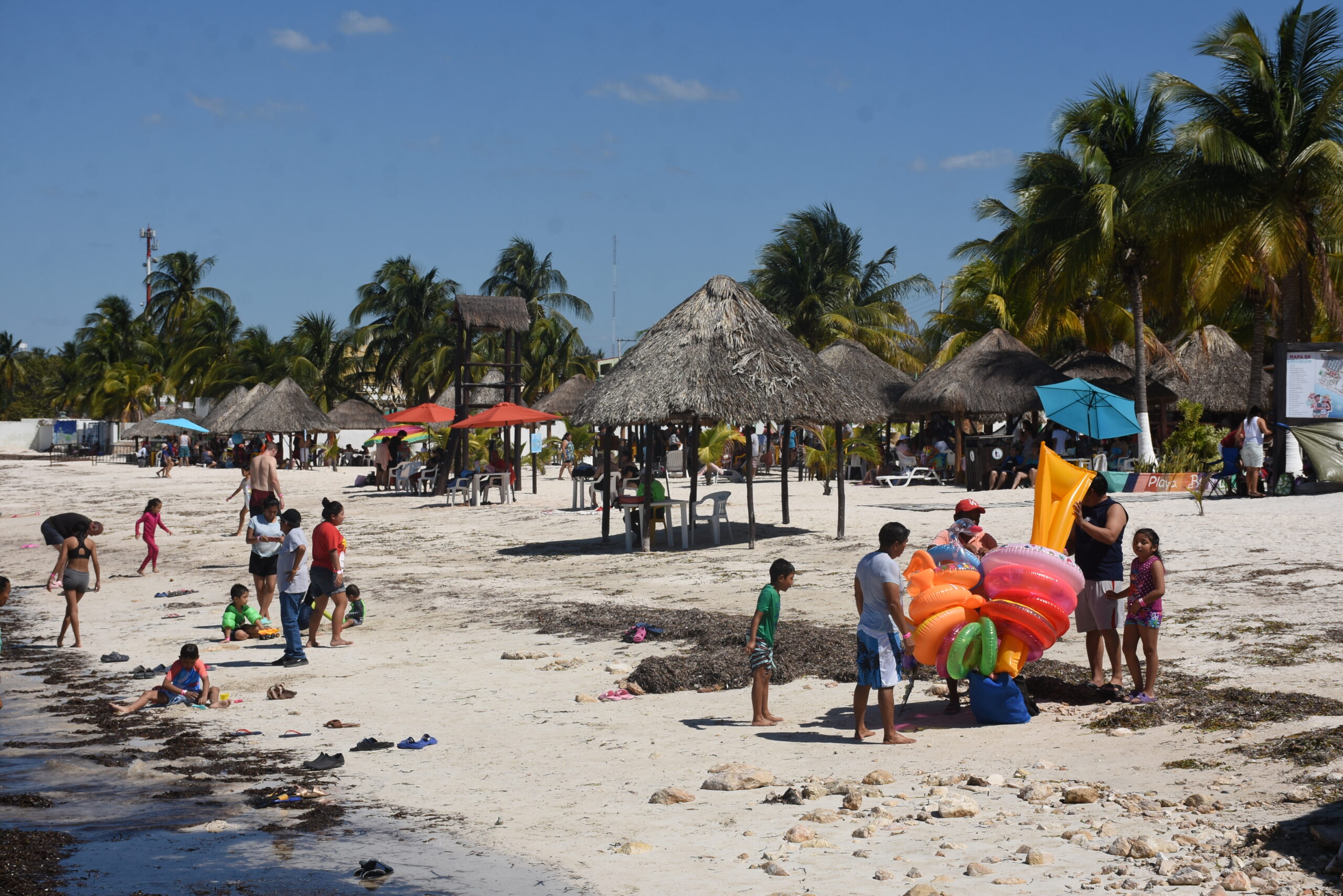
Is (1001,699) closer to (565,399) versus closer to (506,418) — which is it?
(506,418)

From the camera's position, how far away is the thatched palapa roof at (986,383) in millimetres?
27703

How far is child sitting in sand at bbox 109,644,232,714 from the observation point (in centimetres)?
901

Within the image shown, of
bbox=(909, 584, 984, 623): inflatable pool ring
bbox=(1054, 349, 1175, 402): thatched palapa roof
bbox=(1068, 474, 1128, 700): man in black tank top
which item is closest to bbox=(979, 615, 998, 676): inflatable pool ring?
bbox=(909, 584, 984, 623): inflatable pool ring

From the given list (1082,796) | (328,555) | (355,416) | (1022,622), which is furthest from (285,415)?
(1082,796)

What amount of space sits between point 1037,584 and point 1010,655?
51 cm

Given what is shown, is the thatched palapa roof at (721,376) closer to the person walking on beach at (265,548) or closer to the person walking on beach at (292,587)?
the person walking on beach at (265,548)

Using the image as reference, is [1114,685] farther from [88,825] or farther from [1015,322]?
[1015,322]

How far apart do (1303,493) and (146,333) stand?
62.4m

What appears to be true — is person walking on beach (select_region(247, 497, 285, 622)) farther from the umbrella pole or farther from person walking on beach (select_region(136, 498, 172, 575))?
the umbrella pole

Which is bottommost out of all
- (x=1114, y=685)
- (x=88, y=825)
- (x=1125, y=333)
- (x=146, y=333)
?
(x=88, y=825)

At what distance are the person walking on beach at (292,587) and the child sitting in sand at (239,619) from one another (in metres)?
1.58

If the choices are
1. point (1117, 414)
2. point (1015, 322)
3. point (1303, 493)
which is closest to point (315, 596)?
point (1117, 414)

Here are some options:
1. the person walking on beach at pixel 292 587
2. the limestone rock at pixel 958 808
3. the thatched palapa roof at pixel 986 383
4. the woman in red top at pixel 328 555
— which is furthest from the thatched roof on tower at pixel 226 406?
the limestone rock at pixel 958 808

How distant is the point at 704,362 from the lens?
1720 centimetres
